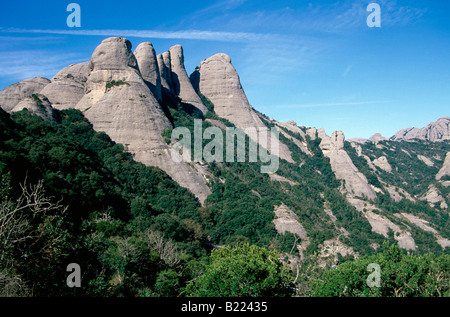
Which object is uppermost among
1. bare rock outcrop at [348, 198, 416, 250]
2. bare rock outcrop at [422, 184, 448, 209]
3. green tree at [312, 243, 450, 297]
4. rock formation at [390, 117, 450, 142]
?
rock formation at [390, 117, 450, 142]

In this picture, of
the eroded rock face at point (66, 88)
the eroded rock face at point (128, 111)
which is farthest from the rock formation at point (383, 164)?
the eroded rock face at point (66, 88)

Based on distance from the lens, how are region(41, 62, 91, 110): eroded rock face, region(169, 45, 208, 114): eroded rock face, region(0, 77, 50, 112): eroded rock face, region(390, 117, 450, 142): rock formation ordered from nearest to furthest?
region(0, 77, 50, 112): eroded rock face, region(41, 62, 91, 110): eroded rock face, region(169, 45, 208, 114): eroded rock face, region(390, 117, 450, 142): rock formation

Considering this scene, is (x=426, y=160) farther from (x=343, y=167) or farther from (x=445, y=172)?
(x=343, y=167)

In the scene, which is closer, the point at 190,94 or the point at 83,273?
the point at 83,273

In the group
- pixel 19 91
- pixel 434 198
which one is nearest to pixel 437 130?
pixel 434 198

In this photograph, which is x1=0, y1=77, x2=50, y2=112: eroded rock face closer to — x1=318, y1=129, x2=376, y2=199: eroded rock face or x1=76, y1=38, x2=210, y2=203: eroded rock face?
Answer: x1=76, y1=38, x2=210, y2=203: eroded rock face

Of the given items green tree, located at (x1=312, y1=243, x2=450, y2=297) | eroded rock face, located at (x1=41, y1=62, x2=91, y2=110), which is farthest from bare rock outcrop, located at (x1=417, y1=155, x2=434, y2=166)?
eroded rock face, located at (x1=41, y1=62, x2=91, y2=110)
